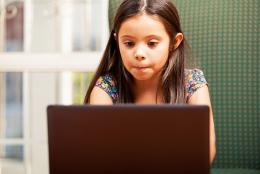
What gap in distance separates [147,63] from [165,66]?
0.46ft

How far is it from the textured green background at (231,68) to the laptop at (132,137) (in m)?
0.66

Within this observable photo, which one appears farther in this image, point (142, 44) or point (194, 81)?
point (194, 81)

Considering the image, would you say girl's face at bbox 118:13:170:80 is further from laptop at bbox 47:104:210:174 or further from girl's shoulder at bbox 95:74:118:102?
laptop at bbox 47:104:210:174

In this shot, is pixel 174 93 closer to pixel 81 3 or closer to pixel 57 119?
pixel 57 119

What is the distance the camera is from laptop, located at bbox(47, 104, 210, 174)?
86 cm

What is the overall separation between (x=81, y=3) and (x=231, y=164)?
1.06 m

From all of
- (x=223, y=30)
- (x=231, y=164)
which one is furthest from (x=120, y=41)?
(x=231, y=164)

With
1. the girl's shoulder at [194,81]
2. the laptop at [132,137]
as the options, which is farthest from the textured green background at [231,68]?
A: the laptop at [132,137]

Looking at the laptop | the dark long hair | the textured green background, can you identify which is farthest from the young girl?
the laptop

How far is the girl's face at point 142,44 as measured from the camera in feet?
4.27

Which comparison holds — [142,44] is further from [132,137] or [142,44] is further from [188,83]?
[132,137]

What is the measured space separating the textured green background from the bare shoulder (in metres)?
0.33

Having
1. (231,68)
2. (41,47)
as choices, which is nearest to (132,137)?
(231,68)

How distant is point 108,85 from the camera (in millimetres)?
1459
